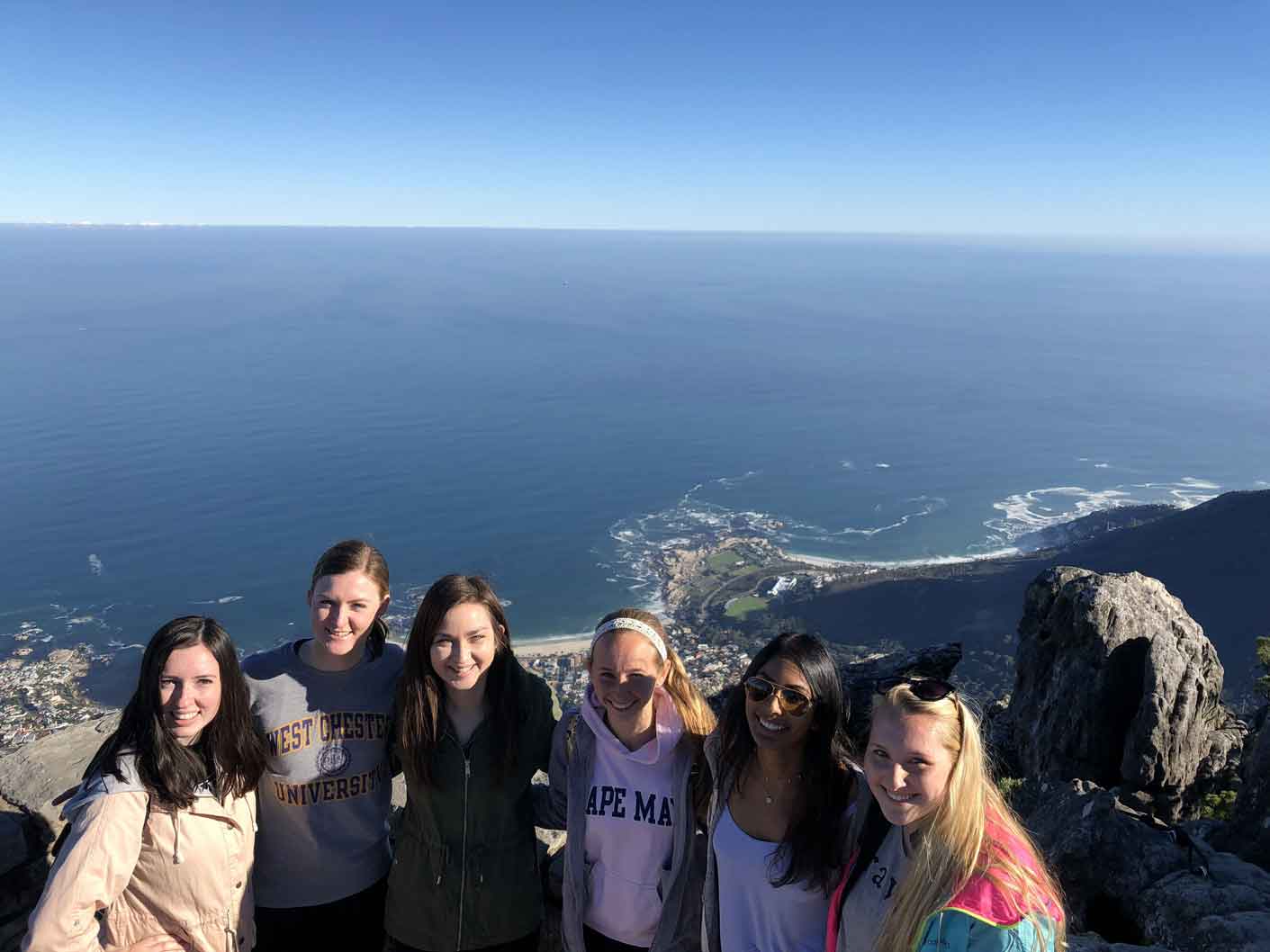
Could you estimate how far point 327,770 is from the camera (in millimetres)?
4664

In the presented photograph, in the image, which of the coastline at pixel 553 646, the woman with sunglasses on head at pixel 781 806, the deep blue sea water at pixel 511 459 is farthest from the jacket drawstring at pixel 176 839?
the deep blue sea water at pixel 511 459

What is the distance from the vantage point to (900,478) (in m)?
103

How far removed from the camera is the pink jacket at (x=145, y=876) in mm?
3613

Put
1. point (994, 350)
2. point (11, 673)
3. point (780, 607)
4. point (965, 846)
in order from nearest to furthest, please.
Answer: point (965, 846) < point (11, 673) < point (780, 607) < point (994, 350)

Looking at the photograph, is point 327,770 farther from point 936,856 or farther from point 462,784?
point 936,856

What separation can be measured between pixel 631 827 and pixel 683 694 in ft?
A: 2.46

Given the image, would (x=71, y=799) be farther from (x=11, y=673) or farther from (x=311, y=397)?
(x=311, y=397)

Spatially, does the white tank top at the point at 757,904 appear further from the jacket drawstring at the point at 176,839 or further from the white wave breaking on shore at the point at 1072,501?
the white wave breaking on shore at the point at 1072,501

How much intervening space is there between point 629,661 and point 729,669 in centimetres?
5423

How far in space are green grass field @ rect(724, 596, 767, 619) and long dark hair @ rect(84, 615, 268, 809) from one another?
65.5 meters

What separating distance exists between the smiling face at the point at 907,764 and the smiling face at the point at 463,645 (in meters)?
2.16

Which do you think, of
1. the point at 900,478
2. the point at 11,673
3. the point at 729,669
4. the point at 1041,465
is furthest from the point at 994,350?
the point at 11,673

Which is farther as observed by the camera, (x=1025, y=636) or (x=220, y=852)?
(x=1025, y=636)

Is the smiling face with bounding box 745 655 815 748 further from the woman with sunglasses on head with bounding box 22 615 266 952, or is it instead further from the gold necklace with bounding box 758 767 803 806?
the woman with sunglasses on head with bounding box 22 615 266 952
